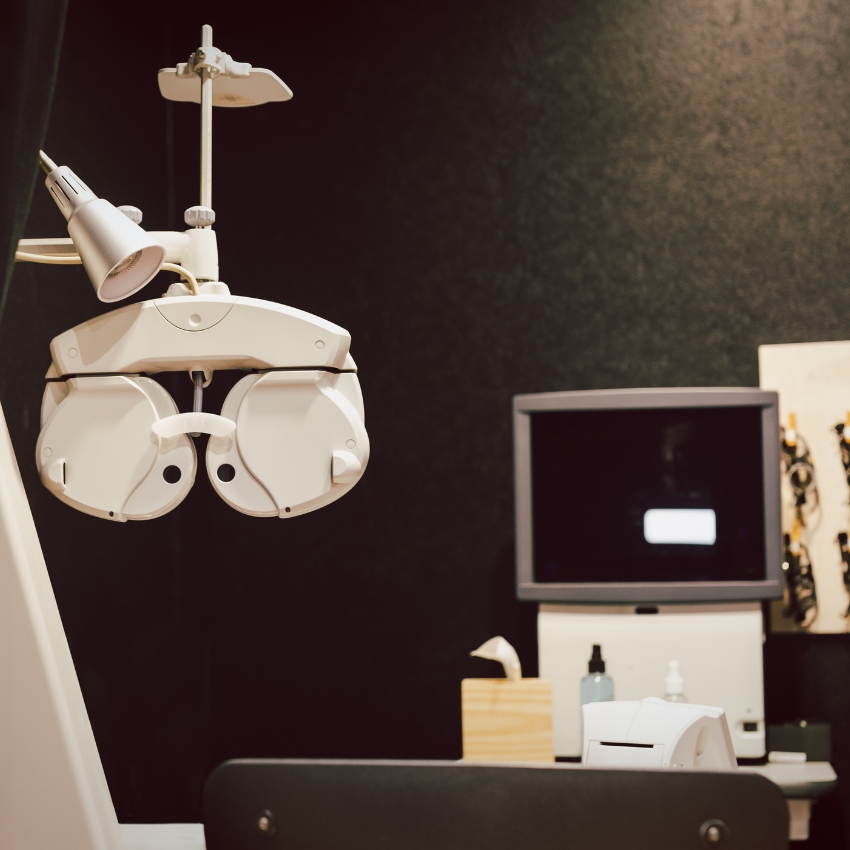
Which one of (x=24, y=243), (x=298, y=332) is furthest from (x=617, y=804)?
(x=24, y=243)

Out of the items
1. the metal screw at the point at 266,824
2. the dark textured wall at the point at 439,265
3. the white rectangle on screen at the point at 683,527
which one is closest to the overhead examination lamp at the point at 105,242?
the metal screw at the point at 266,824

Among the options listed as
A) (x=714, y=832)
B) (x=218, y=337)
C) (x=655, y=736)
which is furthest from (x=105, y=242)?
(x=655, y=736)

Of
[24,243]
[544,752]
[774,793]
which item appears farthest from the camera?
[544,752]

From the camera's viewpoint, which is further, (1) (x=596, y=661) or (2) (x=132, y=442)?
(1) (x=596, y=661)

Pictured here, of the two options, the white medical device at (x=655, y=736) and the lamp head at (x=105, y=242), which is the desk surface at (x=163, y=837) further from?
the lamp head at (x=105, y=242)

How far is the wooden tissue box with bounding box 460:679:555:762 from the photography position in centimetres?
155

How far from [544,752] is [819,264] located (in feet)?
5.19

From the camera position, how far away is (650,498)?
2158 millimetres

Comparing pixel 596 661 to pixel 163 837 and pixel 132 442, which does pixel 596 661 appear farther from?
pixel 132 442

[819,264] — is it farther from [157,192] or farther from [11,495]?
[11,495]

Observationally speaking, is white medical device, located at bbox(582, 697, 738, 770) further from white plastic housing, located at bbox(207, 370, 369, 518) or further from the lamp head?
the lamp head

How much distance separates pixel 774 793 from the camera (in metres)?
0.70

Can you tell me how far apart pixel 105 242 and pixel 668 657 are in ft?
5.39

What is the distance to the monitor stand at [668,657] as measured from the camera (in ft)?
6.98
